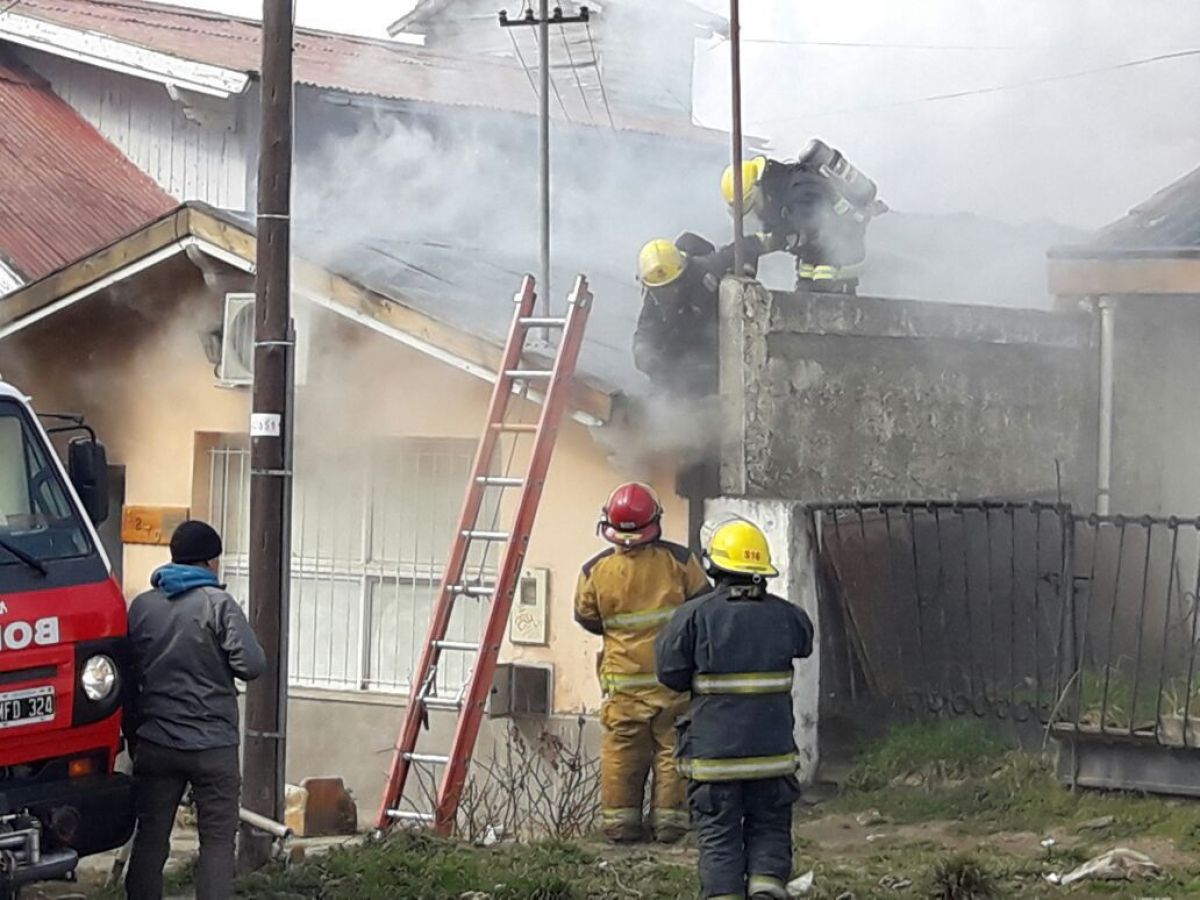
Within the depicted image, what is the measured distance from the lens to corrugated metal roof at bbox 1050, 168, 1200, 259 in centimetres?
1074

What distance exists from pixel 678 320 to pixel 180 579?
147 inches

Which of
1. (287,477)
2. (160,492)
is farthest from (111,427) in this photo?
(287,477)

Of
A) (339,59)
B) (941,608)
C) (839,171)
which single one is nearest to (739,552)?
(941,608)

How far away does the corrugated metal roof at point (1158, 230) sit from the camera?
423 inches

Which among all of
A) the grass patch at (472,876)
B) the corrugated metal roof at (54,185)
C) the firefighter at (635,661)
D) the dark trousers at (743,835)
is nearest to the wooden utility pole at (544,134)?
the firefighter at (635,661)

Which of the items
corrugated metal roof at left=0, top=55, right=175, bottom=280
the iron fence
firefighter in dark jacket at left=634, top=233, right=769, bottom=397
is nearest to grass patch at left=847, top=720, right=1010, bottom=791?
the iron fence

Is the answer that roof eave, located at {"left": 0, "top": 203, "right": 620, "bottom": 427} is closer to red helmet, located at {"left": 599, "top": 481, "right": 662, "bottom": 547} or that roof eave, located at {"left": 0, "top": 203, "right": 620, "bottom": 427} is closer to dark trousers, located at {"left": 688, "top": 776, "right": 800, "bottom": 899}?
red helmet, located at {"left": 599, "top": 481, "right": 662, "bottom": 547}

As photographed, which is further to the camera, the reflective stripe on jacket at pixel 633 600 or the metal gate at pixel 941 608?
the metal gate at pixel 941 608

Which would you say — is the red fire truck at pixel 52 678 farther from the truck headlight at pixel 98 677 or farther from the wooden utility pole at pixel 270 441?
the wooden utility pole at pixel 270 441

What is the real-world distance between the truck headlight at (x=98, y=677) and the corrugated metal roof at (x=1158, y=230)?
21.2 ft

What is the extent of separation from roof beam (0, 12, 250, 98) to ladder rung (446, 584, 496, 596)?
976 centimetres

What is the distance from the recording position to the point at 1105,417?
1143cm

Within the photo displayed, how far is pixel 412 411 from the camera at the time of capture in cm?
1114

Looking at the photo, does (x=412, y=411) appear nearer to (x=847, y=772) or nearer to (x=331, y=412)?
(x=331, y=412)
